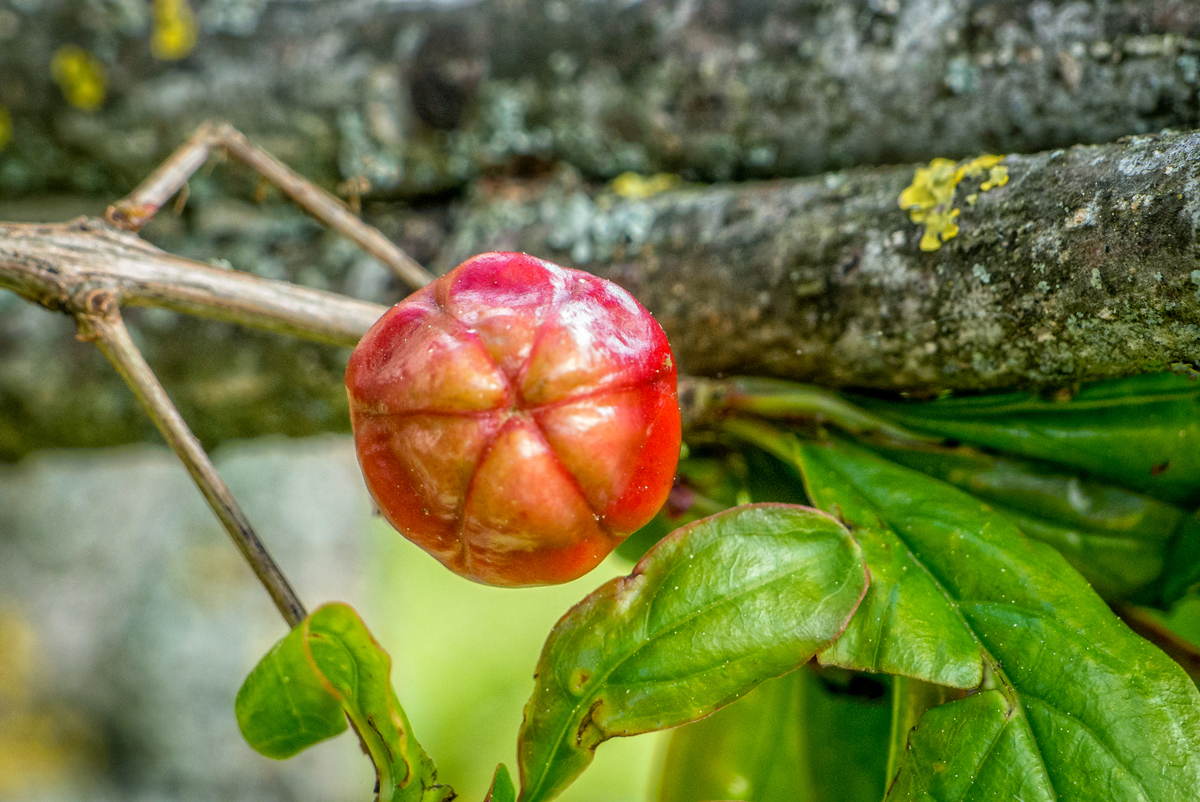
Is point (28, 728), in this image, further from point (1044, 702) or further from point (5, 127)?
point (1044, 702)

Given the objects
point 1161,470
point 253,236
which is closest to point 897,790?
point 1161,470

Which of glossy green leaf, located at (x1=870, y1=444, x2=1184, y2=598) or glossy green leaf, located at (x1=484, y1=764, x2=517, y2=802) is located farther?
glossy green leaf, located at (x1=870, y1=444, x2=1184, y2=598)

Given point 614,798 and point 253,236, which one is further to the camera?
point 614,798

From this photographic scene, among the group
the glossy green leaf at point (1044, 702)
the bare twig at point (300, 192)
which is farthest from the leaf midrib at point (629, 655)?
the bare twig at point (300, 192)

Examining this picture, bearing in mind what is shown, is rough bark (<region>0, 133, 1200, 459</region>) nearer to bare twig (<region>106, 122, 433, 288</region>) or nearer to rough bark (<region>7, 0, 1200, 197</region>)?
rough bark (<region>7, 0, 1200, 197</region>)

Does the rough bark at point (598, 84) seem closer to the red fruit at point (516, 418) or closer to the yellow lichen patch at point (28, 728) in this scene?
the red fruit at point (516, 418)

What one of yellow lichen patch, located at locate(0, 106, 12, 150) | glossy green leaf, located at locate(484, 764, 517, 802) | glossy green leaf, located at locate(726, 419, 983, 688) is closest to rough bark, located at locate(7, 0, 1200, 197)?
yellow lichen patch, located at locate(0, 106, 12, 150)

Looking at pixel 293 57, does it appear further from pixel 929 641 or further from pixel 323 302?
pixel 929 641
